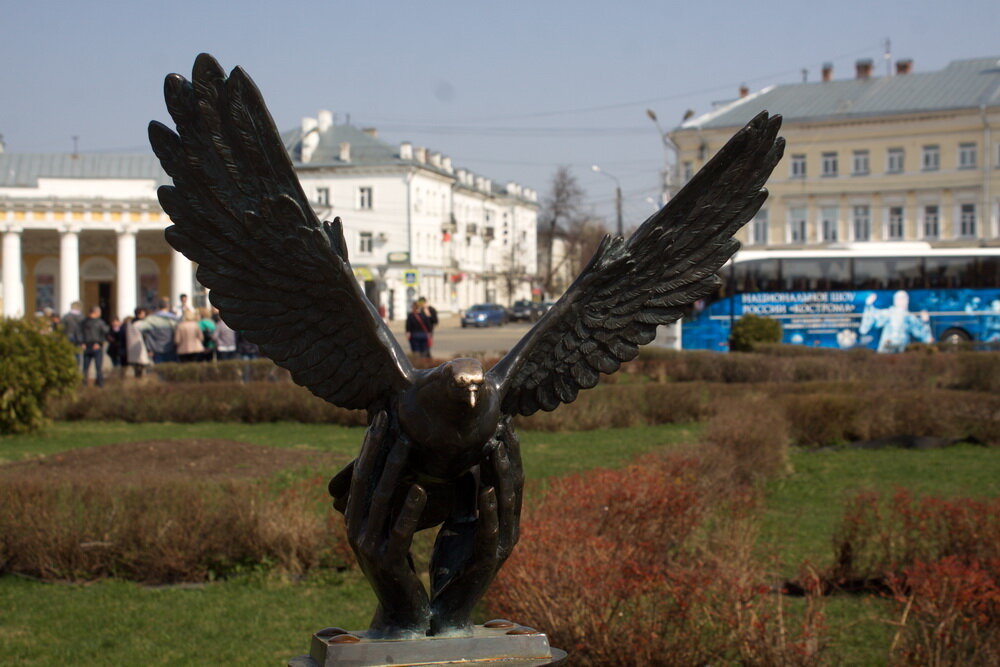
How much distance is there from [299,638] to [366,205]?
54.7m

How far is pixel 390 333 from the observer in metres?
3.45

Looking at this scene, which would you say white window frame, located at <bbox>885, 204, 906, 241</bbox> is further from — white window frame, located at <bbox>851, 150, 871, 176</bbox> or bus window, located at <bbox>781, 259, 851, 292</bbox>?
bus window, located at <bbox>781, 259, 851, 292</bbox>

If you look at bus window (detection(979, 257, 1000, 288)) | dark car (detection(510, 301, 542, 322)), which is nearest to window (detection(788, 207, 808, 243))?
dark car (detection(510, 301, 542, 322))

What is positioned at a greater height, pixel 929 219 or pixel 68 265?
pixel 929 219

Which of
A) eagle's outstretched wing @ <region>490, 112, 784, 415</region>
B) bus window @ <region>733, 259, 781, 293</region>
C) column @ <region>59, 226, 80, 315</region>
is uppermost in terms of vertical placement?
column @ <region>59, 226, 80, 315</region>

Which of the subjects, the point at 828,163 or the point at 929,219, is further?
the point at 828,163

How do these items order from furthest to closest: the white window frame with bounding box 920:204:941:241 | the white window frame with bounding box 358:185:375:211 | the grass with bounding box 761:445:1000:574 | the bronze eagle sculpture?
the white window frame with bounding box 358:185:375:211 → the white window frame with bounding box 920:204:941:241 → the grass with bounding box 761:445:1000:574 → the bronze eagle sculpture

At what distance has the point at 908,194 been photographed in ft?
169

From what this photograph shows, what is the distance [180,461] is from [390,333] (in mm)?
8393

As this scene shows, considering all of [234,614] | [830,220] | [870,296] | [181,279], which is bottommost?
[234,614]

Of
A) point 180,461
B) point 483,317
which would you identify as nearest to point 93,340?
point 180,461

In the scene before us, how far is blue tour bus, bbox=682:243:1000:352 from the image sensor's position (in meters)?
30.0

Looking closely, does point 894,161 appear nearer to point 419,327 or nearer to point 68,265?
point 68,265

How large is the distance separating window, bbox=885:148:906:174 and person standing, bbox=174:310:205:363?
4019cm
